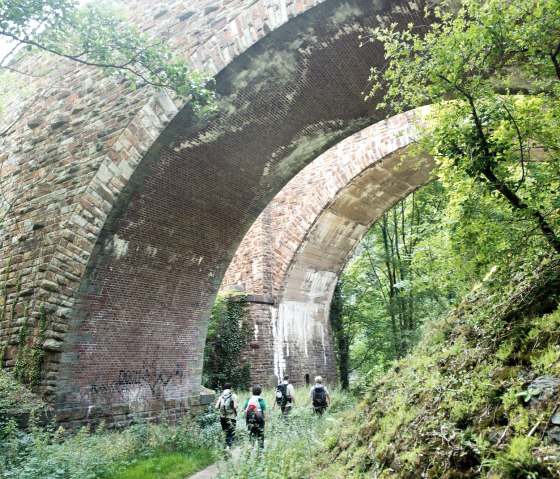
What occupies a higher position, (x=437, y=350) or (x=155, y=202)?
(x=155, y=202)

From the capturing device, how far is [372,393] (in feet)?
18.2

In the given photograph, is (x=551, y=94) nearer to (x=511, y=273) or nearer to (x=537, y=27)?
(x=537, y=27)

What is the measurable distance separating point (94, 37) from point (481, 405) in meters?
5.69

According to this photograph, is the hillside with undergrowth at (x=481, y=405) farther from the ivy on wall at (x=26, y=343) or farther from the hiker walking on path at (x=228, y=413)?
the ivy on wall at (x=26, y=343)

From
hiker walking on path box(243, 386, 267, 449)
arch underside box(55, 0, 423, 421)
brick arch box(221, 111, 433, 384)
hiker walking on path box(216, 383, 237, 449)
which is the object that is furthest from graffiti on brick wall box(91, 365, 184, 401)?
brick arch box(221, 111, 433, 384)

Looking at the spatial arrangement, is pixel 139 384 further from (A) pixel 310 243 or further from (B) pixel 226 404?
(A) pixel 310 243

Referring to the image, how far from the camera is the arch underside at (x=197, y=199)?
6535 millimetres

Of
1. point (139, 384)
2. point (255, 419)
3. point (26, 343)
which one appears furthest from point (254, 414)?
point (26, 343)

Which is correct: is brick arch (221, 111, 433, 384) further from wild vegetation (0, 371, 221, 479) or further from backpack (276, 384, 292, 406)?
wild vegetation (0, 371, 221, 479)

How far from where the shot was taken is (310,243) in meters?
13.5

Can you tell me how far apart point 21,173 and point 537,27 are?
26.4ft

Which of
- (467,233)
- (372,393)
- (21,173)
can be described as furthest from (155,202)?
(467,233)

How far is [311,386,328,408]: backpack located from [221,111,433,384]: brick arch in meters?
3.85

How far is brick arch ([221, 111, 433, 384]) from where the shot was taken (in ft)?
41.0
